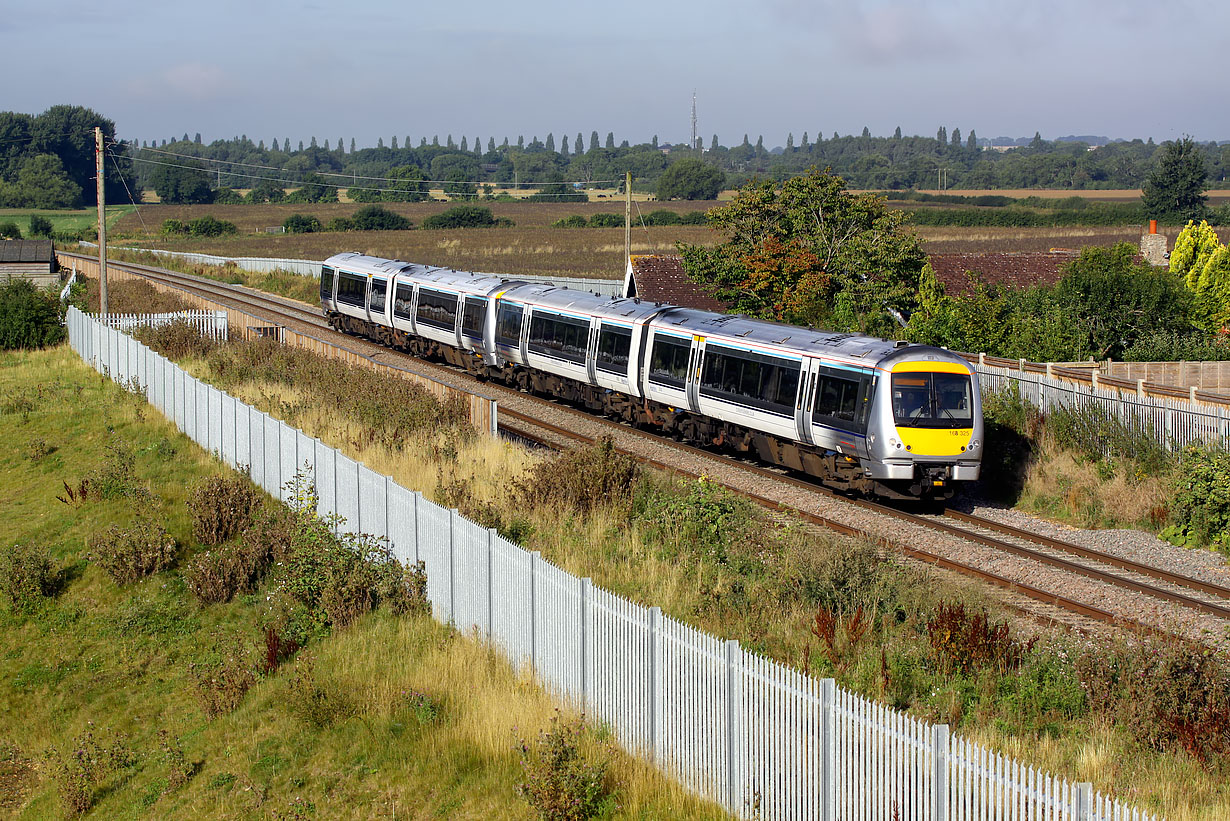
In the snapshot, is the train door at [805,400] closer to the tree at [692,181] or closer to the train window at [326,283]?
the train window at [326,283]

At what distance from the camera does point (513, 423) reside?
89.2 ft

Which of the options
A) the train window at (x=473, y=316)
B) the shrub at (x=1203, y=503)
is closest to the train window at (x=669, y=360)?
the train window at (x=473, y=316)

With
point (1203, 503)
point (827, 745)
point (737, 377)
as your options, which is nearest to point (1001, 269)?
point (737, 377)

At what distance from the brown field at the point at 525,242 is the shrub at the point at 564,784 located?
224 ft

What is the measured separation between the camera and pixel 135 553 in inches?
690

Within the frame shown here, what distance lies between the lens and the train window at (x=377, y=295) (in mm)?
40906

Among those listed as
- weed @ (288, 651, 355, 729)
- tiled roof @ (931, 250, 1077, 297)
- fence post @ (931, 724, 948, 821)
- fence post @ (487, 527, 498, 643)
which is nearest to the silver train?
fence post @ (487, 527, 498, 643)

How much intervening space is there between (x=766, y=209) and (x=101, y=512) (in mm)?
30158

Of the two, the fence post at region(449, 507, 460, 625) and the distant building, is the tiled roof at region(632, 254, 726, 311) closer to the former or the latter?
the distant building

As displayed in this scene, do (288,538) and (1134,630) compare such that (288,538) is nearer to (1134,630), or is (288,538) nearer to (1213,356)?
(1134,630)

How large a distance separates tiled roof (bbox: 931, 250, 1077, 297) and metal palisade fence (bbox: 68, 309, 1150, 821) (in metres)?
33.5

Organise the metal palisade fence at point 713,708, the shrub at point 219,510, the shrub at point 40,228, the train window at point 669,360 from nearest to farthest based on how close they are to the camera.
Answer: the metal palisade fence at point 713,708 < the shrub at point 219,510 < the train window at point 669,360 < the shrub at point 40,228

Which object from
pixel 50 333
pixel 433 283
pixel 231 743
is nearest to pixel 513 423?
pixel 433 283

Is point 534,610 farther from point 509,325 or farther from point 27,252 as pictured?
point 27,252
